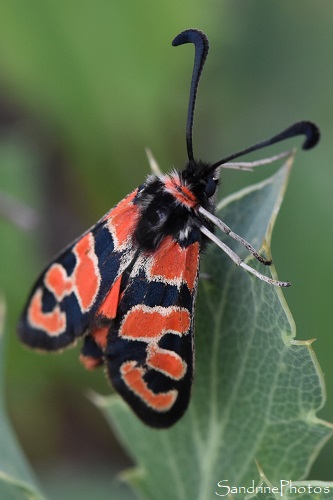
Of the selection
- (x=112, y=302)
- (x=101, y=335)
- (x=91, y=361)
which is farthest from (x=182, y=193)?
(x=91, y=361)

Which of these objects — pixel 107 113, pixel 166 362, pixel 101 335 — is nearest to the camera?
pixel 166 362

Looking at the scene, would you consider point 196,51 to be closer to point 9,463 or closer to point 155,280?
point 155,280

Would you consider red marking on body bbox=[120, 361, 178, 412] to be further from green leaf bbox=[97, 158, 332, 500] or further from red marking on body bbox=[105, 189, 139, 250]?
red marking on body bbox=[105, 189, 139, 250]

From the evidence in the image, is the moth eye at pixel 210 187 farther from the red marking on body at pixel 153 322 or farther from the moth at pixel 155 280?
the red marking on body at pixel 153 322

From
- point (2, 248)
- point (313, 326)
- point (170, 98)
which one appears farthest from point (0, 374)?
point (170, 98)

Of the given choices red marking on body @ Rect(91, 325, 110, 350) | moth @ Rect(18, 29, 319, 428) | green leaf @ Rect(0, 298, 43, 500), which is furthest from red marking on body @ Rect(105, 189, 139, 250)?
green leaf @ Rect(0, 298, 43, 500)

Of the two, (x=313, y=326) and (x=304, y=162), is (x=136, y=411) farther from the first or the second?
(x=304, y=162)
